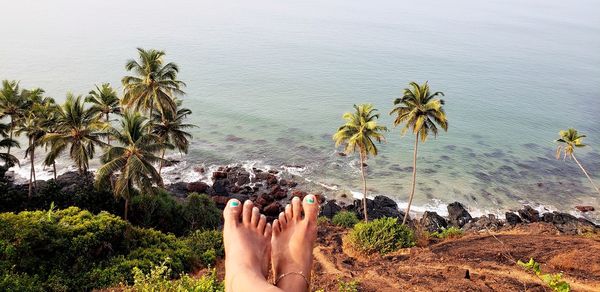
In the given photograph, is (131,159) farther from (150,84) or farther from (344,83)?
(344,83)

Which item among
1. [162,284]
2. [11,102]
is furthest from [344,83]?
[162,284]

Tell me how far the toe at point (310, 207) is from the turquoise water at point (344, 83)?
24.9 metres

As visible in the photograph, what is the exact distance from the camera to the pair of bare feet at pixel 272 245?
591cm

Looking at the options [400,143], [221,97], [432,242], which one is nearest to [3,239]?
[432,242]

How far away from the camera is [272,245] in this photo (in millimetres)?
6805

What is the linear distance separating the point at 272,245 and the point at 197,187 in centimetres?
2333

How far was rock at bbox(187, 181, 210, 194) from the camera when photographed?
94.7 ft

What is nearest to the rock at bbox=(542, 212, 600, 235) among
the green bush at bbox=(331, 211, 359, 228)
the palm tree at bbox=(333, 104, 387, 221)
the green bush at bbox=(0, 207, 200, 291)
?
the green bush at bbox=(331, 211, 359, 228)

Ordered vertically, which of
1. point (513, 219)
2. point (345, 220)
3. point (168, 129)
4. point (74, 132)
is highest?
point (74, 132)

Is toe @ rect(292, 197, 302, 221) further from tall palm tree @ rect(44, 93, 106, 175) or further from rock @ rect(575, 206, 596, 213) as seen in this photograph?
rock @ rect(575, 206, 596, 213)

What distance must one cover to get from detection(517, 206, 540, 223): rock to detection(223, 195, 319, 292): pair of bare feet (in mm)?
26299

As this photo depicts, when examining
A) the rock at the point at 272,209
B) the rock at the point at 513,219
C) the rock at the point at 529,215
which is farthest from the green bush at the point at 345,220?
the rock at the point at 529,215

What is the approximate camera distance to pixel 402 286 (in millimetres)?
9969

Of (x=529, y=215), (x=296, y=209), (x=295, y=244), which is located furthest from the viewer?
(x=529, y=215)
